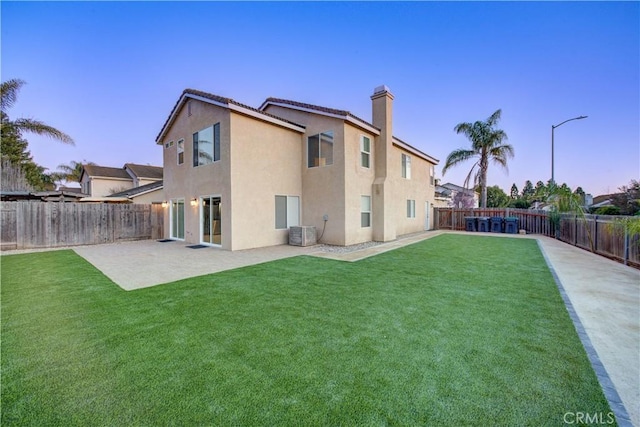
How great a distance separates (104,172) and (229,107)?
82.1 feet

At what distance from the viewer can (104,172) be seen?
1073 inches

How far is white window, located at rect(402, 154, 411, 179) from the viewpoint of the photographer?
1744cm

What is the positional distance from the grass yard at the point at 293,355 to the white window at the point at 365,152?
804cm

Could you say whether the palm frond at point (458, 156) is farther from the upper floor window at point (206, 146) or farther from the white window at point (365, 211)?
the upper floor window at point (206, 146)

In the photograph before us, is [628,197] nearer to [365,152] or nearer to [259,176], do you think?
[365,152]

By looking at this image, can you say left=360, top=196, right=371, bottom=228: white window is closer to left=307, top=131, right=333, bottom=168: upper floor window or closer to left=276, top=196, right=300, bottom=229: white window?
left=307, top=131, right=333, bottom=168: upper floor window

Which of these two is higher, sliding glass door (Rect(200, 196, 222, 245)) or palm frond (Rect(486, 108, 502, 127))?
palm frond (Rect(486, 108, 502, 127))

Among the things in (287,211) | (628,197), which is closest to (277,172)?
(287,211)

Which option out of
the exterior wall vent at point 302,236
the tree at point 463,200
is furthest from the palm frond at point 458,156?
the exterior wall vent at point 302,236

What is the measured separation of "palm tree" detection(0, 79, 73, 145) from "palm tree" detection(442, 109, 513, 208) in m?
27.1

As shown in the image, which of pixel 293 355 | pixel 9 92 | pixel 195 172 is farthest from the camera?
pixel 9 92

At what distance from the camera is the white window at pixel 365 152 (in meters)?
12.7

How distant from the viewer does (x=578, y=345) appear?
11.0 feet

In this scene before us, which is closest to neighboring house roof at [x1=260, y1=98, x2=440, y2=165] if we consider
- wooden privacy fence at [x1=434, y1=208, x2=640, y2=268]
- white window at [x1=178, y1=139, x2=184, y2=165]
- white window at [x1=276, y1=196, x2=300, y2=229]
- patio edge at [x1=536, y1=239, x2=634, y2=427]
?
white window at [x1=276, y1=196, x2=300, y2=229]
